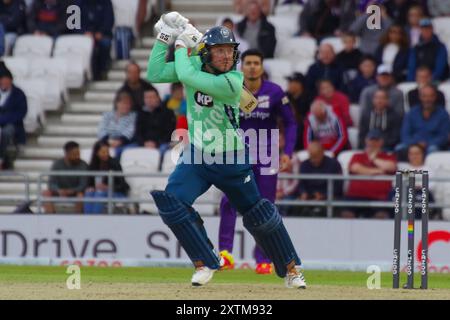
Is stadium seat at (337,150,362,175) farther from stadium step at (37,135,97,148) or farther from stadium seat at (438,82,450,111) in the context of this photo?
stadium step at (37,135,97,148)

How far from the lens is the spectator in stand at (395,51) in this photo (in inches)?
824

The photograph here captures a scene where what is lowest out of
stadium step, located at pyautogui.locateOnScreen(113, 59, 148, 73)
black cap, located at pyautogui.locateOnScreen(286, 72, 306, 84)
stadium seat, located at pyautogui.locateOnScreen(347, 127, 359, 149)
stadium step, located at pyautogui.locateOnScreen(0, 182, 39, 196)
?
stadium step, located at pyautogui.locateOnScreen(0, 182, 39, 196)

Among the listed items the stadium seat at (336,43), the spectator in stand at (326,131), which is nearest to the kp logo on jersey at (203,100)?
the spectator in stand at (326,131)

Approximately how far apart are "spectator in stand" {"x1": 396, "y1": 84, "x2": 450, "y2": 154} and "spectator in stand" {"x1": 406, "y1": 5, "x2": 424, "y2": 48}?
193cm

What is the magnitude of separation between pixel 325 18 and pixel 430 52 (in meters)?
2.22

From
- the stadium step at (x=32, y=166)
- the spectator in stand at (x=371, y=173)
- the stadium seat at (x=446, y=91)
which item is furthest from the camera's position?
the stadium step at (x=32, y=166)

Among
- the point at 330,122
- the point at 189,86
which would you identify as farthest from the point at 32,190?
the point at 189,86

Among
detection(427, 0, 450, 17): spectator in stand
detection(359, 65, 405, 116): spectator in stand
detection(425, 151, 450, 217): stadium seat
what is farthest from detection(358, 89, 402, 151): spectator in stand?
detection(427, 0, 450, 17): spectator in stand

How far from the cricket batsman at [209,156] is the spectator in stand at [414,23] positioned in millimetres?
9240

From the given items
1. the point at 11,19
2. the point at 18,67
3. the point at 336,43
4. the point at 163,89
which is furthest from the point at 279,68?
the point at 11,19

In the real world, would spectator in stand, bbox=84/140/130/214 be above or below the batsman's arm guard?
below

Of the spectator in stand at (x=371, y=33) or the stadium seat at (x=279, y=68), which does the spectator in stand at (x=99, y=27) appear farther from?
the spectator in stand at (x=371, y=33)

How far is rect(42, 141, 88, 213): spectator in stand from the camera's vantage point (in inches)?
768

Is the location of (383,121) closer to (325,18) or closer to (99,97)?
(325,18)
